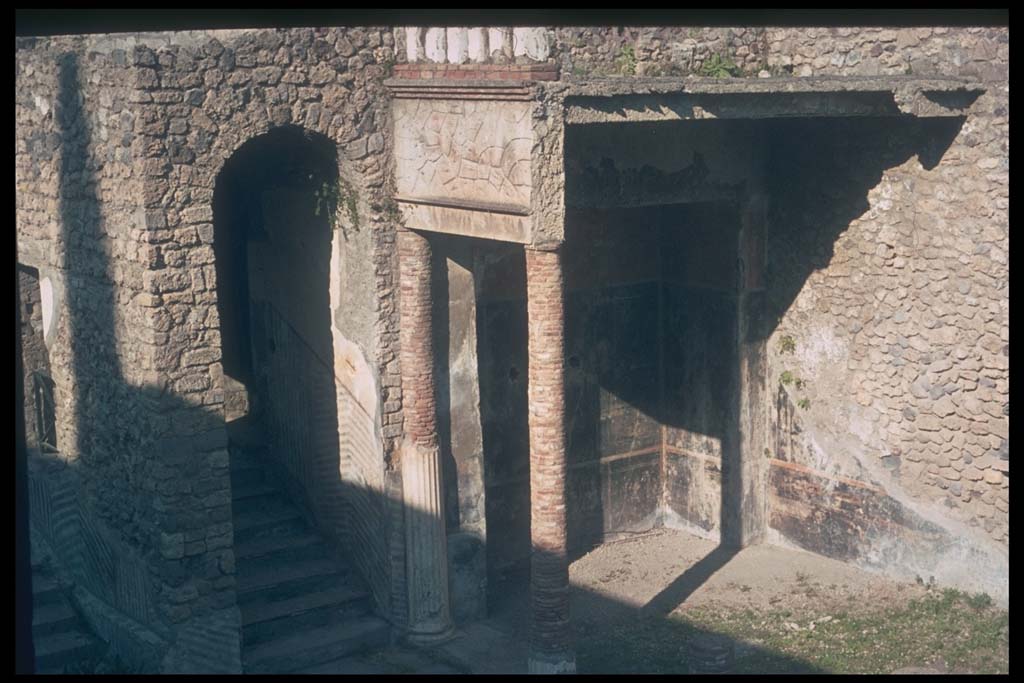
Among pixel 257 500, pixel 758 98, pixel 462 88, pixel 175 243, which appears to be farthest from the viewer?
pixel 257 500

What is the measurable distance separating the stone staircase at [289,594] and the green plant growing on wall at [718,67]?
448cm

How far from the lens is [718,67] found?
30.4 ft

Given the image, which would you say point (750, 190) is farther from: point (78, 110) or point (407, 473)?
point (78, 110)

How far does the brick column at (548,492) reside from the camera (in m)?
7.92

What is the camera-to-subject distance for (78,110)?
27.0ft

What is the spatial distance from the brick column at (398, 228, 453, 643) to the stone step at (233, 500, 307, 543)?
1.32m

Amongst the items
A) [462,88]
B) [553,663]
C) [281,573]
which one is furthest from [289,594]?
[462,88]

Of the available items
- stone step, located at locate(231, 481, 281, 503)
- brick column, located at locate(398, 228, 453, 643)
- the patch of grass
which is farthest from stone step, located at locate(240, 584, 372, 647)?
the patch of grass

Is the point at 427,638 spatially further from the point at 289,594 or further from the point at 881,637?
the point at 881,637

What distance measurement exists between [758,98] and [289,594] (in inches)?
188

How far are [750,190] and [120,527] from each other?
549cm

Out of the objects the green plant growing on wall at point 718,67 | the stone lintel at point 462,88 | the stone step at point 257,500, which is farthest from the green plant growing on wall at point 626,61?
the stone step at point 257,500

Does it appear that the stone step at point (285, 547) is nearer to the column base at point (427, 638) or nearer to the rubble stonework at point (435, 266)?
the rubble stonework at point (435, 266)

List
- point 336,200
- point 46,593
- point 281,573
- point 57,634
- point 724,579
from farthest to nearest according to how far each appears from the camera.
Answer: point 724,579, point 46,593, point 281,573, point 57,634, point 336,200
